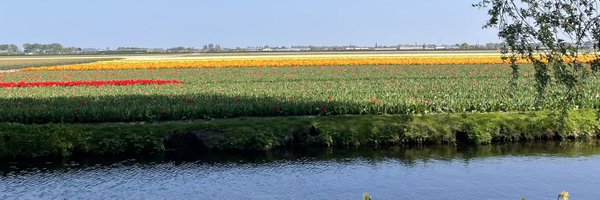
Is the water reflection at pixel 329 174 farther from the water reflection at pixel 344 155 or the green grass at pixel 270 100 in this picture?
the green grass at pixel 270 100

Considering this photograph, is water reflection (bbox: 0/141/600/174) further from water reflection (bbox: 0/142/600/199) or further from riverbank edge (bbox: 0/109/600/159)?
riverbank edge (bbox: 0/109/600/159)

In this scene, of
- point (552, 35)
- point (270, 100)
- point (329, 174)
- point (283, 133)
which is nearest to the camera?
point (552, 35)

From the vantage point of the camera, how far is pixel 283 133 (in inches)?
1014

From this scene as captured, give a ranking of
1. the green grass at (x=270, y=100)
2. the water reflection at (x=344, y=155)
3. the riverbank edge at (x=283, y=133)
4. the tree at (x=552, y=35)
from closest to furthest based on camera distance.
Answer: the tree at (x=552, y=35), the water reflection at (x=344, y=155), the riverbank edge at (x=283, y=133), the green grass at (x=270, y=100)

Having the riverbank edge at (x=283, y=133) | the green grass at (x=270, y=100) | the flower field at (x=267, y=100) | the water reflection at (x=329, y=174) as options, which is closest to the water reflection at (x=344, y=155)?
the water reflection at (x=329, y=174)

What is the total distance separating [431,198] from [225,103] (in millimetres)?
15903

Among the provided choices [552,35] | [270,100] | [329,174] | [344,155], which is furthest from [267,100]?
[552,35]

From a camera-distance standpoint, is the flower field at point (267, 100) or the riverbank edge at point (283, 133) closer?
the riverbank edge at point (283, 133)

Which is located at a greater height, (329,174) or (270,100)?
(270,100)

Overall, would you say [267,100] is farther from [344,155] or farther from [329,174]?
[329,174]

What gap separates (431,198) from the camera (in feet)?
56.3

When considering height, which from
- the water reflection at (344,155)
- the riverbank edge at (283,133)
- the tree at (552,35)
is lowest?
the water reflection at (344,155)

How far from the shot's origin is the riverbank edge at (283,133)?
80.3 feet

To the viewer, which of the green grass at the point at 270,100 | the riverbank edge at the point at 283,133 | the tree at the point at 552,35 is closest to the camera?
the tree at the point at 552,35
